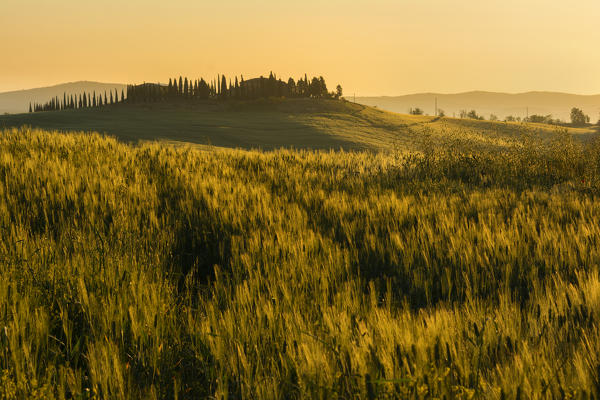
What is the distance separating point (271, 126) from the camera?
48.7 m

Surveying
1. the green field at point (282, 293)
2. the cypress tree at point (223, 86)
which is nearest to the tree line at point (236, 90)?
the cypress tree at point (223, 86)

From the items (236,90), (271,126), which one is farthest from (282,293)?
(236,90)

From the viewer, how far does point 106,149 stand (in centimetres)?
888

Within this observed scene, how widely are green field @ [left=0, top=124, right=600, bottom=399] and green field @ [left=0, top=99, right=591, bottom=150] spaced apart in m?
7.30

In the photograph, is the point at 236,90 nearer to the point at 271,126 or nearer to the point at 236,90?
the point at 236,90

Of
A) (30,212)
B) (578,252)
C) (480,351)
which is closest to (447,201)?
(578,252)

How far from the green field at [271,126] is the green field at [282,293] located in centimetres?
730

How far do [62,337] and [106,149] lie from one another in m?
7.46

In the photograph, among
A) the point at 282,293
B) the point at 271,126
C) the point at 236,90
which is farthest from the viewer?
the point at 236,90

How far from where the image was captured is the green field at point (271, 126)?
31.8m

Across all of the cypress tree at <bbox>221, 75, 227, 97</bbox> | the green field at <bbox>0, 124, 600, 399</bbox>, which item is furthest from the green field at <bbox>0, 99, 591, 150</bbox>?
the cypress tree at <bbox>221, 75, 227, 97</bbox>

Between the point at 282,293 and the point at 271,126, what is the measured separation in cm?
4703

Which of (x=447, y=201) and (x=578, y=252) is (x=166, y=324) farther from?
(x=447, y=201)

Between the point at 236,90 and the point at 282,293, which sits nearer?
the point at 282,293
